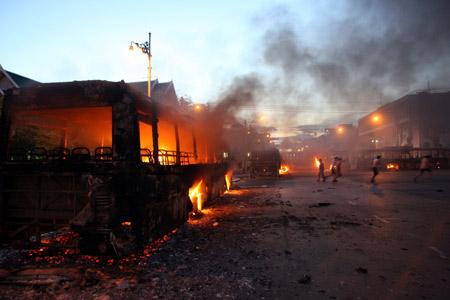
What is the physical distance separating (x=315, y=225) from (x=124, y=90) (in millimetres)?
5267

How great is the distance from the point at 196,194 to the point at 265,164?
13.9 meters

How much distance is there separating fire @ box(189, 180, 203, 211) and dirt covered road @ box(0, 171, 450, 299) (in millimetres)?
1145

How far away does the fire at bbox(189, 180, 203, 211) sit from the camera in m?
7.06

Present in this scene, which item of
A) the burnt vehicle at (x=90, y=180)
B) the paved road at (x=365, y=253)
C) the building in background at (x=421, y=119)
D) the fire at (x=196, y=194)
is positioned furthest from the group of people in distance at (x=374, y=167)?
the building in background at (x=421, y=119)

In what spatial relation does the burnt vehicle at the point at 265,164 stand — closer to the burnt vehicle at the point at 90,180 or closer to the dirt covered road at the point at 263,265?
the dirt covered road at the point at 263,265

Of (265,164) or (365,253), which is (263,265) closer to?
(365,253)

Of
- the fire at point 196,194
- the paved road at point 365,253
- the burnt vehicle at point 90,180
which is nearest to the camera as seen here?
the paved road at point 365,253

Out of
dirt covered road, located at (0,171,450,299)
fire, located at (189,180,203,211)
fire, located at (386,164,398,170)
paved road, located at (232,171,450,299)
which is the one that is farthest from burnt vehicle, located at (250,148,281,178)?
fire, located at (386,164,398,170)

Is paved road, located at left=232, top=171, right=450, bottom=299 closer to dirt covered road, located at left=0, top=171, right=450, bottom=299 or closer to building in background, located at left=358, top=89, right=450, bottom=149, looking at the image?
dirt covered road, located at left=0, top=171, right=450, bottom=299

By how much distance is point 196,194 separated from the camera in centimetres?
752

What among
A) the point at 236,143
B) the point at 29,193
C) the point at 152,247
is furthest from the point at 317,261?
the point at 236,143

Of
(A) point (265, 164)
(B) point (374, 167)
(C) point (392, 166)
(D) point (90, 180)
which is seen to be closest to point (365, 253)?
(D) point (90, 180)

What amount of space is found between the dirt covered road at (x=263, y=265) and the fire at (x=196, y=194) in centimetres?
115

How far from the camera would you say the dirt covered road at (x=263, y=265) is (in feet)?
9.66
